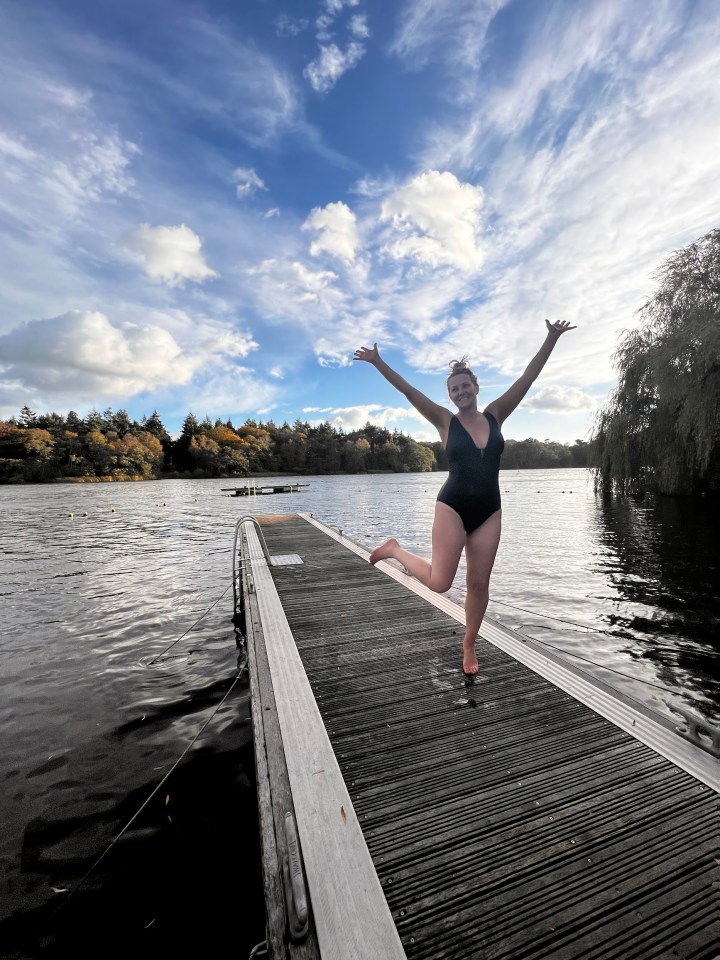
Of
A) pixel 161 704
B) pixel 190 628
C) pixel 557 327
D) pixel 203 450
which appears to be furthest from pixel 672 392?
pixel 203 450

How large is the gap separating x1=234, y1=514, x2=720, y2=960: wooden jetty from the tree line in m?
91.4

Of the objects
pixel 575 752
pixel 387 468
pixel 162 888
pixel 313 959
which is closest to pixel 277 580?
pixel 162 888

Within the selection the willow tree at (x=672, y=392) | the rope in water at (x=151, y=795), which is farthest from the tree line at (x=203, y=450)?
the rope in water at (x=151, y=795)

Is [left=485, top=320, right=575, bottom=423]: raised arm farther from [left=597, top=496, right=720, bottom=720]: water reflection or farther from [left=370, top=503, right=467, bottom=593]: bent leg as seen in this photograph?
[left=597, top=496, right=720, bottom=720]: water reflection

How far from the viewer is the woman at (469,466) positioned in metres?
3.30

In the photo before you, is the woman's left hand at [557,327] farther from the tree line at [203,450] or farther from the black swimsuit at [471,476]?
the tree line at [203,450]

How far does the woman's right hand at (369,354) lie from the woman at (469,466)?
60 mm

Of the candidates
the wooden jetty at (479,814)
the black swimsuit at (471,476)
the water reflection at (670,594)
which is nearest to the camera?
the wooden jetty at (479,814)

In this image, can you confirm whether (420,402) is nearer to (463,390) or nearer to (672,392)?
(463,390)

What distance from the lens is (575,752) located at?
280 centimetres

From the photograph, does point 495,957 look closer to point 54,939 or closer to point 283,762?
point 283,762

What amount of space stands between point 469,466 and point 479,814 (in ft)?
7.01

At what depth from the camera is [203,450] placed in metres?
98.9

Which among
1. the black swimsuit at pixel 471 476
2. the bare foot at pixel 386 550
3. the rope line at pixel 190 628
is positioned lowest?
the rope line at pixel 190 628
